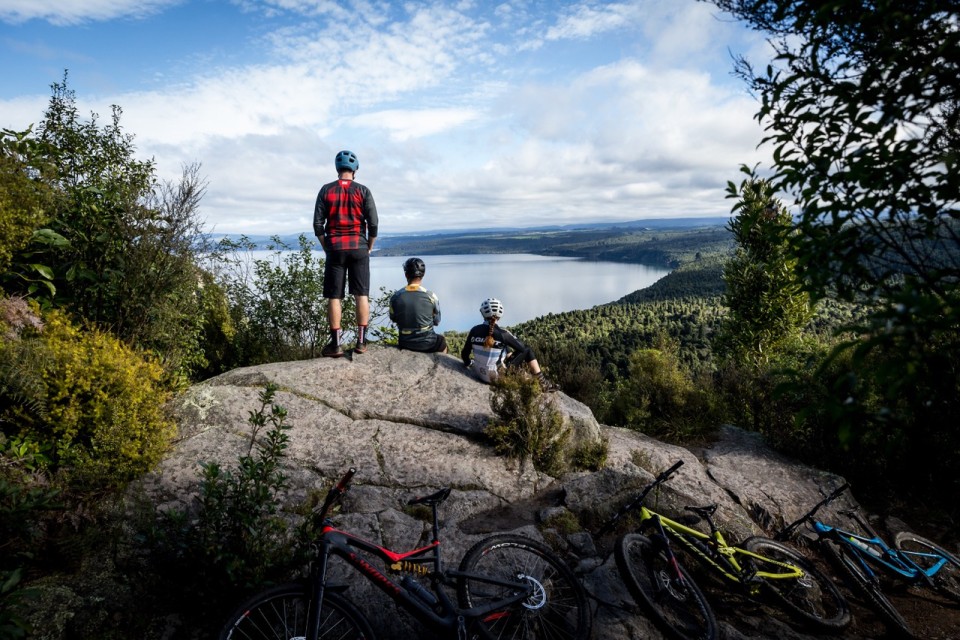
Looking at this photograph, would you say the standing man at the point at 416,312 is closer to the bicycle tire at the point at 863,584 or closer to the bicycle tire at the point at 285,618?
the bicycle tire at the point at 285,618

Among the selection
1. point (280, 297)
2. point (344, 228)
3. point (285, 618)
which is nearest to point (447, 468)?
point (285, 618)

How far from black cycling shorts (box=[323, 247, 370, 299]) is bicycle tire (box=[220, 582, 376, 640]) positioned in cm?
517

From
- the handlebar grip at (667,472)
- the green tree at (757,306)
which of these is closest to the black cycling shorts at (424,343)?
the handlebar grip at (667,472)

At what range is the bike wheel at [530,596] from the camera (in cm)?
371

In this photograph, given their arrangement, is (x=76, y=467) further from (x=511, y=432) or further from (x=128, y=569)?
(x=511, y=432)

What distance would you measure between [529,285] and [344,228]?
91.9 m

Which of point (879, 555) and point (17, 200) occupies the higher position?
point (17, 200)

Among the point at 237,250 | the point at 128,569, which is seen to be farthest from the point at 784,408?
the point at 237,250

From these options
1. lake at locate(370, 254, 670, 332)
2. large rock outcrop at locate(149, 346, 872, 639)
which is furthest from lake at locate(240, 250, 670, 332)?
large rock outcrop at locate(149, 346, 872, 639)

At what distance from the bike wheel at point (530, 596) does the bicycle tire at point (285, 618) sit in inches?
34.0

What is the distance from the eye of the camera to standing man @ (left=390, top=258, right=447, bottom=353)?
8.28 m

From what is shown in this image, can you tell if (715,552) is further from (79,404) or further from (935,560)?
(79,404)

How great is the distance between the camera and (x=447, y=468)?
6367mm

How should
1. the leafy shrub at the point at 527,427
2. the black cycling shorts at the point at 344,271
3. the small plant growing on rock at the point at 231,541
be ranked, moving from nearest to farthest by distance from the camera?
the small plant growing on rock at the point at 231,541
the leafy shrub at the point at 527,427
the black cycling shorts at the point at 344,271
